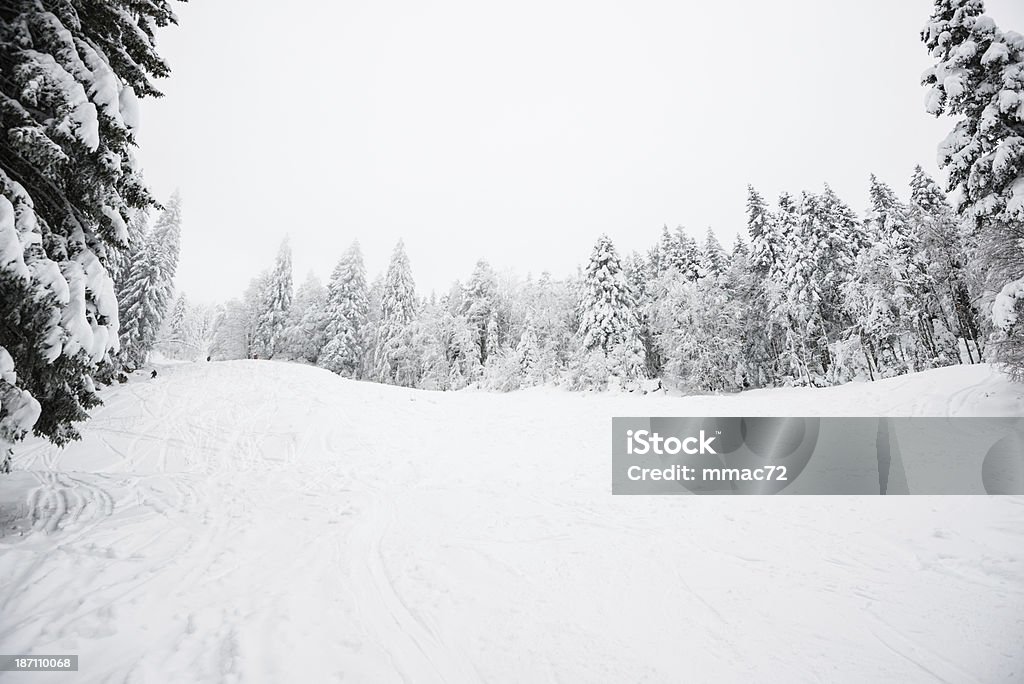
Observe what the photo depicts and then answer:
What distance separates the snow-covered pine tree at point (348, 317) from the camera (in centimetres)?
3672

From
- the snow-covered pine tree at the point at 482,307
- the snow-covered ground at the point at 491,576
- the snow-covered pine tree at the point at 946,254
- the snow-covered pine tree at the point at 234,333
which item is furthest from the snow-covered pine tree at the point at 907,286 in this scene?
the snow-covered pine tree at the point at 234,333

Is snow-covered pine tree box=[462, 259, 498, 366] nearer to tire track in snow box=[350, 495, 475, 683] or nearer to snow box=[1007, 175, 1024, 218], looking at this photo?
snow box=[1007, 175, 1024, 218]

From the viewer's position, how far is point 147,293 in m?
30.2

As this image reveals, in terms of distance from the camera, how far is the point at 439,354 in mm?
36469

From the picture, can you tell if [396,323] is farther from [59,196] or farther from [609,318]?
[59,196]

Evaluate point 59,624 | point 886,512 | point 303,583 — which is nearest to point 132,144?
point 59,624

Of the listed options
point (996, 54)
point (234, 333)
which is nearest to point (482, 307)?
point (234, 333)

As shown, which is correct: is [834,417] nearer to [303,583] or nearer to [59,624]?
Answer: [303,583]

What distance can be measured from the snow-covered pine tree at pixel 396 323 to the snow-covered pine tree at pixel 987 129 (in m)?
34.3

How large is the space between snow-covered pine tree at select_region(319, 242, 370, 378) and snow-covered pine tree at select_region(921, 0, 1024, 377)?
37915 millimetres

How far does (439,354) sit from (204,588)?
3121 cm

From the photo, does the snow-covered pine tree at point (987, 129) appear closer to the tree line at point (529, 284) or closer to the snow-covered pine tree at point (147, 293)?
the tree line at point (529, 284)

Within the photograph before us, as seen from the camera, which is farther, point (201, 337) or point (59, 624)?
point (201, 337)

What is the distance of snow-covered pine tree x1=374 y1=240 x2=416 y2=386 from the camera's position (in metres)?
37.1
